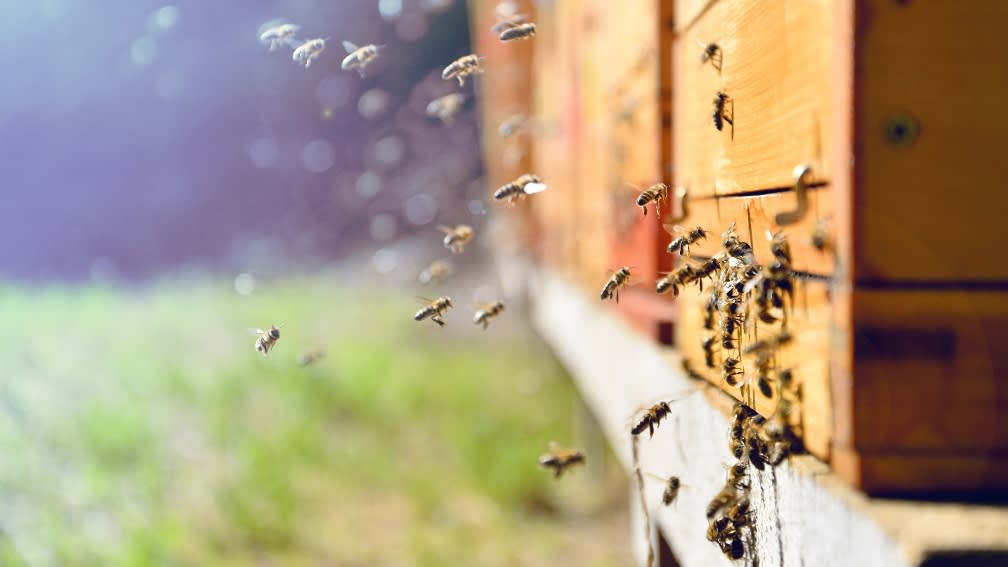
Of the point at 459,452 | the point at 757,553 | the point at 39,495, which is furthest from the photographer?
the point at 459,452

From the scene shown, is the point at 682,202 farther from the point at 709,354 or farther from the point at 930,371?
the point at 930,371

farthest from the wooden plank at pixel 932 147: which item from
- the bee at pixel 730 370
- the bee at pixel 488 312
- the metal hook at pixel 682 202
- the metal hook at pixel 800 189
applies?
the bee at pixel 488 312

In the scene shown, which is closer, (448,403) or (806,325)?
(806,325)

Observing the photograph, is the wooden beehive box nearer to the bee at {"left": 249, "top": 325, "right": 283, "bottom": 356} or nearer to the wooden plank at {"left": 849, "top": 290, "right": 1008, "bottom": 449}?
the wooden plank at {"left": 849, "top": 290, "right": 1008, "bottom": 449}

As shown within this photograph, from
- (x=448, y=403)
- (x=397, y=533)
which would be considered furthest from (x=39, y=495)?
(x=448, y=403)

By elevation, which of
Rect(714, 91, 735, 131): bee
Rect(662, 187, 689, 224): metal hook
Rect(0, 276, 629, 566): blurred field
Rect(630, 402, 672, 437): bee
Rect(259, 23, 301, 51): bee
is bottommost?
Rect(0, 276, 629, 566): blurred field

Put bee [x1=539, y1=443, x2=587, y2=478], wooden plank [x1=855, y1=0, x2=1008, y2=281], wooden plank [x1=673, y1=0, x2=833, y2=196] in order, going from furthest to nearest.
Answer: bee [x1=539, y1=443, x2=587, y2=478] < wooden plank [x1=673, y1=0, x2=833, y2=196] < wooden plank [x1=855, y1=0, x2=1008, y2=281]

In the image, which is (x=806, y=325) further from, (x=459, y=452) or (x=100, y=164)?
(x=100, y=164)

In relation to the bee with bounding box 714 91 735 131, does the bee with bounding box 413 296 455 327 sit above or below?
below

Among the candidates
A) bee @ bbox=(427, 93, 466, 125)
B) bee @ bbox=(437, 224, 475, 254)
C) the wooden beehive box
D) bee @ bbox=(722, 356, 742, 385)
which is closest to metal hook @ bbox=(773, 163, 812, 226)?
the wooden beehive box
